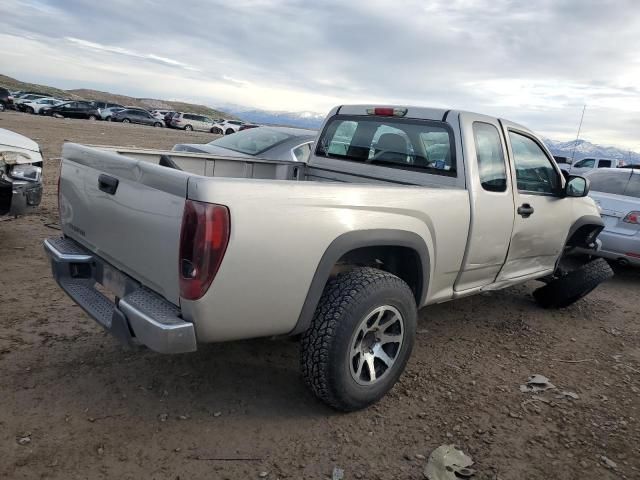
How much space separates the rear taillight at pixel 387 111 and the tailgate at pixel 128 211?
2.30m

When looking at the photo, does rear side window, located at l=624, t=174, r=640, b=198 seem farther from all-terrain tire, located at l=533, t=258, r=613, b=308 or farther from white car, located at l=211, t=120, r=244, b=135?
white car, located at l=211, t=120, r=244, b=135

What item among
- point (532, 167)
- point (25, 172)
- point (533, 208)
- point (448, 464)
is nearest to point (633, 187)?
point (532, 167)

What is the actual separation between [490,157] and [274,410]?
248cm

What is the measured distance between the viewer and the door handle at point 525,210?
4195mm

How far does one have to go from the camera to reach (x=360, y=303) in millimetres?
2895

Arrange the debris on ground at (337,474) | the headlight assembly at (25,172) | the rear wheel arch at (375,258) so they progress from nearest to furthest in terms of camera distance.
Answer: the debris on ground at (337,474)
the rear wheel arch at (375,258)
the headlight assembly at (25,172)

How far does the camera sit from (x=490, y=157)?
4020 mm

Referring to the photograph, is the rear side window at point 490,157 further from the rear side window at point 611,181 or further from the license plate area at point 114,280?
the rear side window at point 611,181

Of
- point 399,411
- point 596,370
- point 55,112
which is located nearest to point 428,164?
point 399,411

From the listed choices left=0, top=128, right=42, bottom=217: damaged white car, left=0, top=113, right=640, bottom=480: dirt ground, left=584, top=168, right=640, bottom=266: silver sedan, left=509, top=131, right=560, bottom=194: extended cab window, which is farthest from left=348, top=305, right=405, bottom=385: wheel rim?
left=584, top=168, right=640, bottom=266: silver sedan

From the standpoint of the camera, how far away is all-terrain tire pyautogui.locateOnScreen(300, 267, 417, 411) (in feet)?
9.32

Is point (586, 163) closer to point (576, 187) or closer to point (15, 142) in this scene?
point (576, 187)

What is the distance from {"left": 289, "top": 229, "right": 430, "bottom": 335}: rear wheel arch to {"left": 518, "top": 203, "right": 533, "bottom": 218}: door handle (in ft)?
4.09

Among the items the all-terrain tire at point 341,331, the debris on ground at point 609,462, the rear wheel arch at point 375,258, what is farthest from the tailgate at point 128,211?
the debris on ground at point 609,462
